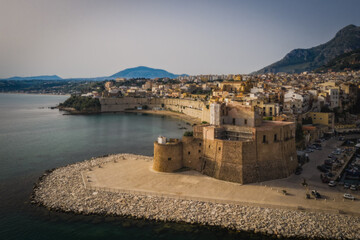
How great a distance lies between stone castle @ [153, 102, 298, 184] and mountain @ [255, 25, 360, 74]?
362 feet

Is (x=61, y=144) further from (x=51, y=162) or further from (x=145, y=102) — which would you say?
(x=145, y=102)

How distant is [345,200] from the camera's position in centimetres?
1326

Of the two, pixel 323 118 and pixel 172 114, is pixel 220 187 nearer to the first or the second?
pixel 323 118

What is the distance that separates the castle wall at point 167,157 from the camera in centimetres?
1714

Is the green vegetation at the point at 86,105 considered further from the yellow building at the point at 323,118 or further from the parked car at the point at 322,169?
the parked car at the point at 322,169

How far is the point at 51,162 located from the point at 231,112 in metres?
13.7

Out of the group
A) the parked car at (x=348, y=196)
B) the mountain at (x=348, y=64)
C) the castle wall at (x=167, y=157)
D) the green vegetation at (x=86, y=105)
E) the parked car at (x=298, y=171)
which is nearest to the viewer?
the parked car at (x=348, y=196)

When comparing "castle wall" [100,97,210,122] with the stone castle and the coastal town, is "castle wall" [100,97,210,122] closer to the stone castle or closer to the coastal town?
the coastal town

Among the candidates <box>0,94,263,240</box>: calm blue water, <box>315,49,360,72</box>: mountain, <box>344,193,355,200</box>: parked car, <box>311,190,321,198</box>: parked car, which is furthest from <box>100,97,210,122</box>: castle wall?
<box>315,49,360,72</box>: mountain

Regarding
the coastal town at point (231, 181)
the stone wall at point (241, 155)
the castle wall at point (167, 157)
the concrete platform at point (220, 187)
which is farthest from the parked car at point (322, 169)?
the castle wall at point (167, 157)

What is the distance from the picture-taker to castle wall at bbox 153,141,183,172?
56.2 ft

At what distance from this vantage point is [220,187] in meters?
14.8

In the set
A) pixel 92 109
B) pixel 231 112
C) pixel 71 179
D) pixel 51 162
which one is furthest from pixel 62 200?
pixel 92 109

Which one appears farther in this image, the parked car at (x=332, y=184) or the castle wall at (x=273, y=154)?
the castle wall at (x=273, y=154)
